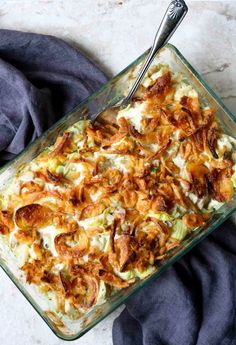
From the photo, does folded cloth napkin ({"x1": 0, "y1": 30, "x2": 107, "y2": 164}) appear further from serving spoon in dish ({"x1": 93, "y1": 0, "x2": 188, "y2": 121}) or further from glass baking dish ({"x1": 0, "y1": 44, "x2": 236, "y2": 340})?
serving spoon in dish ({"x1": 93, "y1": 0, "x2": 188, "y2": 121})

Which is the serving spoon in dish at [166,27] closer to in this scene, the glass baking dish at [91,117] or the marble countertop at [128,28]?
the glass baking dish at [91,117]

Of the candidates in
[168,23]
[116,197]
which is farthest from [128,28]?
[116,197]

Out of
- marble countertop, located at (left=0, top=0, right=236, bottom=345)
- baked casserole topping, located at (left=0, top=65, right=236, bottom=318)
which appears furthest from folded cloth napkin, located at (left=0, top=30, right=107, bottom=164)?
baked casserole topping, located at (left=0, top=65, right=236, bottom=318)

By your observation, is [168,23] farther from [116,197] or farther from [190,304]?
[190,304]

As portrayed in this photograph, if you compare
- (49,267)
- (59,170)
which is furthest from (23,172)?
(49,267)

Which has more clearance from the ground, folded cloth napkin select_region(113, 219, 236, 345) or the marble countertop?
the marble countertop
